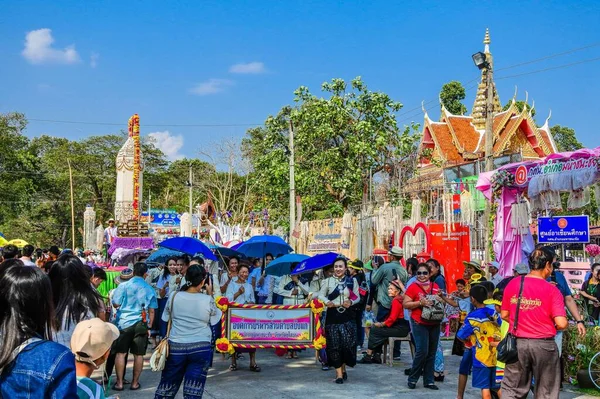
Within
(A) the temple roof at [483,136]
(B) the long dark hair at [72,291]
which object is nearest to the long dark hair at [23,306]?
(B) the long dark hair at [72,291]

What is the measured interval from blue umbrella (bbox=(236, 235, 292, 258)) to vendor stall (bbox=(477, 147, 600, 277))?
13.7 ft

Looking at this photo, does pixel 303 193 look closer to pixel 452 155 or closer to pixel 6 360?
pixel 452 155

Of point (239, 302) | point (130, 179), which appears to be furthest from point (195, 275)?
point (130, 179)

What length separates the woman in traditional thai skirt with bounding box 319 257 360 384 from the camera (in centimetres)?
830

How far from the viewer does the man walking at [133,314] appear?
24.9ft

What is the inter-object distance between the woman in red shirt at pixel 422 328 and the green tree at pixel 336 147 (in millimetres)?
15426

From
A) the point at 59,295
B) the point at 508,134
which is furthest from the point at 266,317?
the point at 508,134

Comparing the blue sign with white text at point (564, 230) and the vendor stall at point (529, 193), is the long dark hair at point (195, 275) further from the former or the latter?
the blue sign with white text at point (564, 230)

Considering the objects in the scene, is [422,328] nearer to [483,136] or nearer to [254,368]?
[254,368]

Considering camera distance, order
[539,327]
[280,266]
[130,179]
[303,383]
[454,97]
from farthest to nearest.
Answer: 1. [454,97]
2. [130,179]
3. [280,266]
4. [303,383]
5. [539,327]

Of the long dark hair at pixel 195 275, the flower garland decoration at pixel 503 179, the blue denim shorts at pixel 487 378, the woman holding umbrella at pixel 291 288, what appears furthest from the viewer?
the flower garland decoration at pixel 503 179

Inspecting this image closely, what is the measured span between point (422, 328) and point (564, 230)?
6469 millimetres

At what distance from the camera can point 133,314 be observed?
7629 mm

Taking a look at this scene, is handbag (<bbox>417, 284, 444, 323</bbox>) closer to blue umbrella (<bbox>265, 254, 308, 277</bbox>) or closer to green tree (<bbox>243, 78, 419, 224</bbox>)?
blue umbrella (<bbox>265, 254, 308, 277</bbox>)
